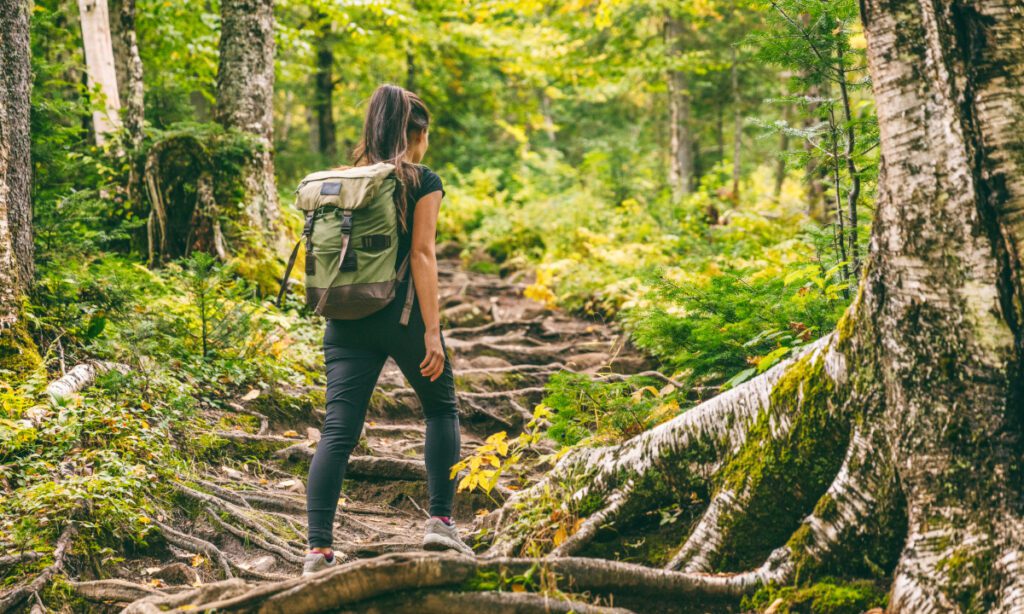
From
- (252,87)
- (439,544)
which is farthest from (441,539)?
(252,87)

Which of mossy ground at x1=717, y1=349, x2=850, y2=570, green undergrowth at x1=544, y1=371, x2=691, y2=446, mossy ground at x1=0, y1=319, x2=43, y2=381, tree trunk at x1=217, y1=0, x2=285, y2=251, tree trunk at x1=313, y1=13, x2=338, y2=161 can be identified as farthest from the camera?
tree trunk at x1=313, y1=13, x2=338, y2=161

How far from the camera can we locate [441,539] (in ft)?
12.4

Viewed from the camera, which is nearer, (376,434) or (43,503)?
(43,503)

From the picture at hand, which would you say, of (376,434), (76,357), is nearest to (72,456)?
(76,357)

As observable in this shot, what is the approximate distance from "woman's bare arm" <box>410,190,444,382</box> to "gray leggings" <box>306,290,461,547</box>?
0.05m

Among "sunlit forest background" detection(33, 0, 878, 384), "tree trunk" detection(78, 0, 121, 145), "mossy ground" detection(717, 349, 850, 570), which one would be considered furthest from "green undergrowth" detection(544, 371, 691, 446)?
"tree trunk" detection(78, 0, 121, 145)

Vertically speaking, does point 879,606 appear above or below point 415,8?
below

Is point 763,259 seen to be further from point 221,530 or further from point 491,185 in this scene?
point 491,185

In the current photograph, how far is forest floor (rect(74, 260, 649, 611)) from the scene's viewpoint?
389 cm

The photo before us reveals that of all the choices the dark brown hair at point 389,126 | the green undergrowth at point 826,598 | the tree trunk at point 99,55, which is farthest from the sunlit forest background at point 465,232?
the green undergrowth at point 826,598

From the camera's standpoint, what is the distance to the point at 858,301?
3.05m

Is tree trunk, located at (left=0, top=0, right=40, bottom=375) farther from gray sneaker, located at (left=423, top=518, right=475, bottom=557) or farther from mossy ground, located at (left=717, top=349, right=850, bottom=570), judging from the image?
mossy ground, located at (left=717, top=349, right=850, bottom=570)

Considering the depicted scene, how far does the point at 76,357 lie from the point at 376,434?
250cm

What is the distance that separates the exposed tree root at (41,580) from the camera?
3.11m
